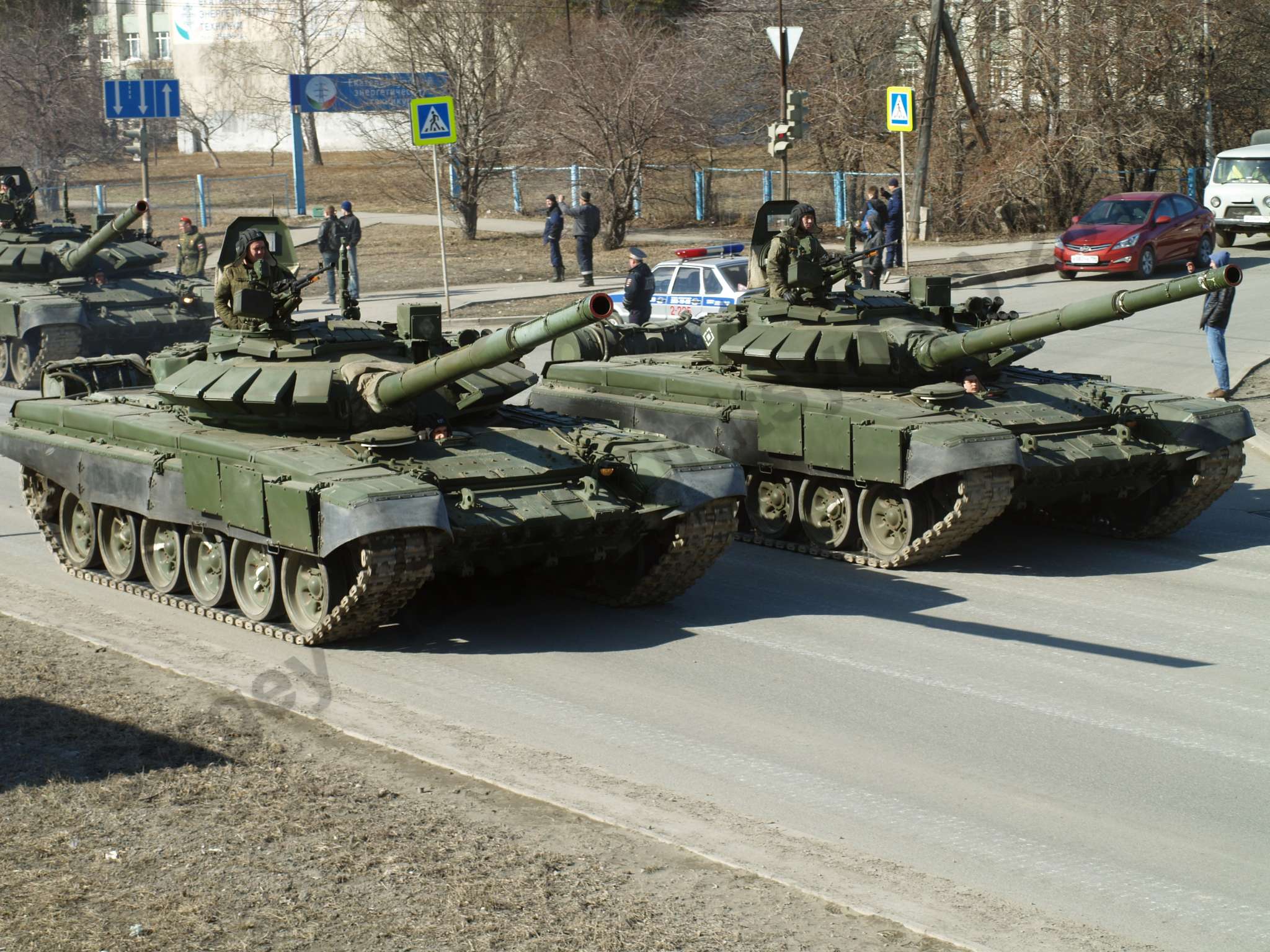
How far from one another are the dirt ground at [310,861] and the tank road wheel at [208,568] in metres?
2.29

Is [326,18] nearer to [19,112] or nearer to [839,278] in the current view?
[19,112]

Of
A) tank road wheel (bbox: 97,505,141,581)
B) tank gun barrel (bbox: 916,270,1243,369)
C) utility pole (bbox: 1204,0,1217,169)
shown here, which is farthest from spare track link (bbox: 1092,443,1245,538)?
utility pole (bbox: 1204,0,1217,169)

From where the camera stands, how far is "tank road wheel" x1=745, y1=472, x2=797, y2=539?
Answer: 13.5 metres

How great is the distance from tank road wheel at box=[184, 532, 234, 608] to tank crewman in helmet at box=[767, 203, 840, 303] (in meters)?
5.23

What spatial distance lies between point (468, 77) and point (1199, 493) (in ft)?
86.2

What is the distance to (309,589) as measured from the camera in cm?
1058

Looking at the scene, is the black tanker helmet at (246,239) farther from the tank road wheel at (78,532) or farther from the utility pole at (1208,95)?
the utility pole at (1208,95)

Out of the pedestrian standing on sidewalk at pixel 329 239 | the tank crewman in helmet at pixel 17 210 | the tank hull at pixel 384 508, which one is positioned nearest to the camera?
the tank hull at pixel 384 508

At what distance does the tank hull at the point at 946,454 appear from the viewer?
1197 cm

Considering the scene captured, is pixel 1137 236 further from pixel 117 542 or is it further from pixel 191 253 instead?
pixel 117 542

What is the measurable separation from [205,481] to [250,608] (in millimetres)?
903

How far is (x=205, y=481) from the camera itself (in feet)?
35.3

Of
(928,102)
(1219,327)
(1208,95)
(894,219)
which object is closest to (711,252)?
(894,219)

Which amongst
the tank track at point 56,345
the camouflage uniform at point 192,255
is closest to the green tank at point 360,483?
the tank track at point 56,345
